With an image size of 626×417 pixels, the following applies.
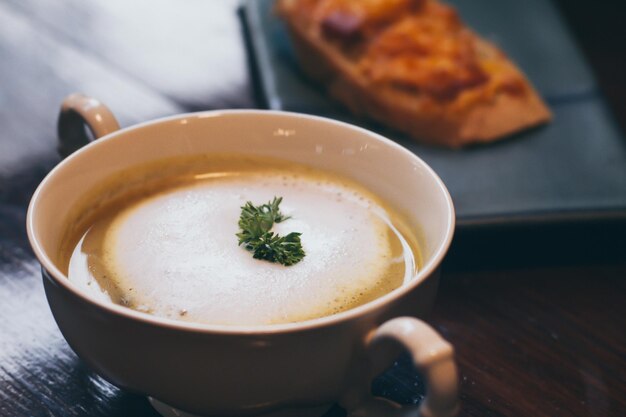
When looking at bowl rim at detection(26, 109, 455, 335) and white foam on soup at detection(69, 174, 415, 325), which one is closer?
bowl rim at detection(26, 109, 455, 335)

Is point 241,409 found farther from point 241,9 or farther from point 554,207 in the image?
point 241,9

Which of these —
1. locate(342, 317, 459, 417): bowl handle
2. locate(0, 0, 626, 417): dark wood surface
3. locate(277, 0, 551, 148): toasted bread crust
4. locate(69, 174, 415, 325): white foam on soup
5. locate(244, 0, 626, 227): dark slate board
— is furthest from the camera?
locate(277, 0, 551, 148): toasted bread crust

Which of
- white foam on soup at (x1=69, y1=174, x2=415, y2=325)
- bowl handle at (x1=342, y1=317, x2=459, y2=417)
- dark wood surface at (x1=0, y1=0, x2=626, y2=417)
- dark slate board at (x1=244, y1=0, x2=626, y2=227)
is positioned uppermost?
bowl handle at (x1=342, y1=317, x2=459, y2=417)

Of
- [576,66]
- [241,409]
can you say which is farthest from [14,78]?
[576,66]

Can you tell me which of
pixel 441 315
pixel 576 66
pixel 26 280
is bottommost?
pixel 576 66

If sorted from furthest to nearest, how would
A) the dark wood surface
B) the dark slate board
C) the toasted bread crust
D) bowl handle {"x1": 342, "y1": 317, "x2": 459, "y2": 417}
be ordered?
1. the toasted bread crust
2. the dark slate board
3. the dark wood surface
4. bowl handle {"x1": 342, "y1": 317, "x2": 459, "y2": 417}

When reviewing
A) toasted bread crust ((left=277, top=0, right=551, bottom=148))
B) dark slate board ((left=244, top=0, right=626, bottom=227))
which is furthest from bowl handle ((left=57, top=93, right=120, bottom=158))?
toasted bread crust ((left=277, top=0, right=551, bottom=148))

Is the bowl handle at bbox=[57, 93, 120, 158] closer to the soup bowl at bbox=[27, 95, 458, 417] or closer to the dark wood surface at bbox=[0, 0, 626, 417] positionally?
the soup bowl at bbox=[27, 95, 458, 417]
